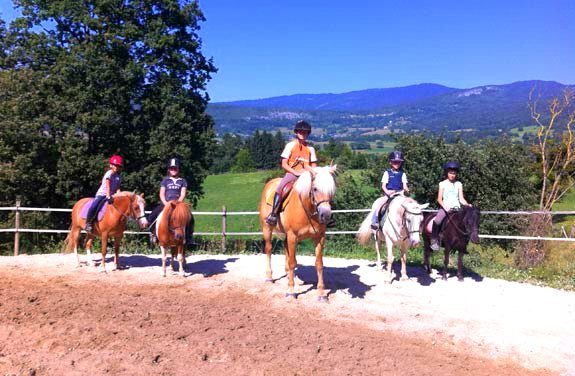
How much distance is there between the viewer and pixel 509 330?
6.20 meters

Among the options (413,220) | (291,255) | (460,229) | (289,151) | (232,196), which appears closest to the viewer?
(291,255)

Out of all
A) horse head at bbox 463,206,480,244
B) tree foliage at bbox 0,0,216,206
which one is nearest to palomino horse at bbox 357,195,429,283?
horse head at bbox 463,206,480,244

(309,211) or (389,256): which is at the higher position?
(309,211)

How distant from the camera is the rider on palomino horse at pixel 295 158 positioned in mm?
7539

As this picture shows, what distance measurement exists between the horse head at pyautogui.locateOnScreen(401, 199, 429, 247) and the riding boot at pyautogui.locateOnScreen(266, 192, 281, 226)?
2512mm

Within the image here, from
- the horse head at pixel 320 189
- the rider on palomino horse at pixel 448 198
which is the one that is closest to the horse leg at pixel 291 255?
the horse head at pixel 320 189

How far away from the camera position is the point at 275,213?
7.71 metres

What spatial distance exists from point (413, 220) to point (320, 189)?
7.79 ft

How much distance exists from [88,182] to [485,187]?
60.8 ft

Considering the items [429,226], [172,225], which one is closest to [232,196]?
[172,225]

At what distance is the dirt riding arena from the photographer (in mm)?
4930

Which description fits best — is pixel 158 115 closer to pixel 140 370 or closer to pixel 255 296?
pixel 255 296

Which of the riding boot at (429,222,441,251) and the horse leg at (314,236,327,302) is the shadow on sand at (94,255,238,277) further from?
the riding boot at (429,222,441,251)

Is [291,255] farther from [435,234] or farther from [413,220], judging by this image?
[435,234]
